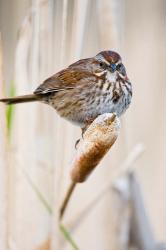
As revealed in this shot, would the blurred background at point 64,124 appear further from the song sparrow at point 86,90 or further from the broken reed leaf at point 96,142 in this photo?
the broken reed leaf at point 96,142

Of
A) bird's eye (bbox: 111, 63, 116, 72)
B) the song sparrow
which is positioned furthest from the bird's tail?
bird's eye (bbox: 111, 63, 116, 72)

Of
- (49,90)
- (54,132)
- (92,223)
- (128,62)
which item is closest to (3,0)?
(128,62)

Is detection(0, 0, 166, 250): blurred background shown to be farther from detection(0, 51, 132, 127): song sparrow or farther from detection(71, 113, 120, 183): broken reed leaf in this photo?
detection(71, 113, 120, 183): broken reed leaf

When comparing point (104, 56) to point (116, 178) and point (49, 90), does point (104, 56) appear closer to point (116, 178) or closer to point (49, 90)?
point (49, 90)

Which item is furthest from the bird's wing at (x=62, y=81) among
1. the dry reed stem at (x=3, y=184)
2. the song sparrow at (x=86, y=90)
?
the dry reed stem at (x=3, y=184)

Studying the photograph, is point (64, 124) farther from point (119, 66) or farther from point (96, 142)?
point (96, 142)

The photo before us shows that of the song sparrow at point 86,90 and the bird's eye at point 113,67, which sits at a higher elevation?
the bird's eye at point 113,67
